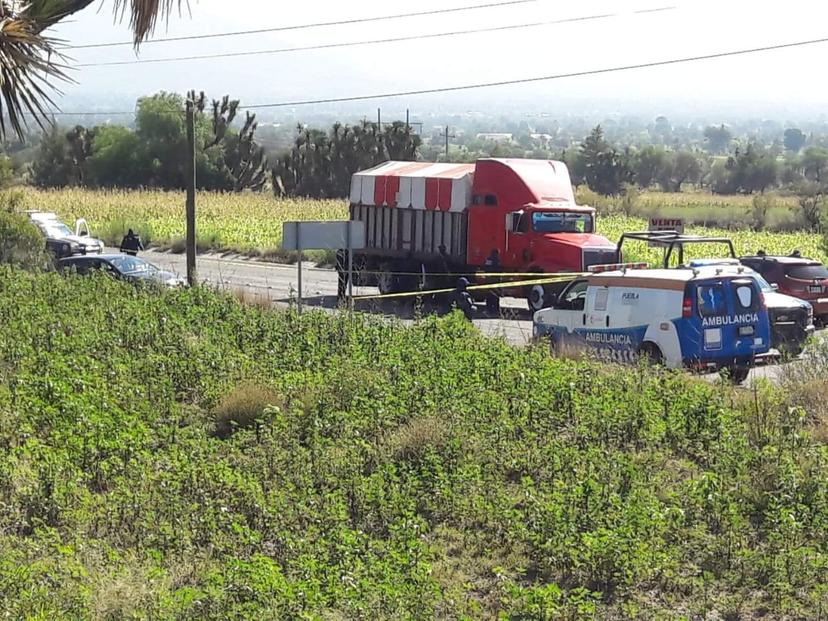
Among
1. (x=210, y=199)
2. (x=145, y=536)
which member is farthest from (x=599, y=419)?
(x=210, y=199)

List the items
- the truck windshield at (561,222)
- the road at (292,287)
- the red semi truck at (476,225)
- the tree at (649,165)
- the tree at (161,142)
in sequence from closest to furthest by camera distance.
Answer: the road at (292,287), the red semi truck at (476,225), the truck windshield at (561,222), the tree at (161,142), the tree at (649,165)

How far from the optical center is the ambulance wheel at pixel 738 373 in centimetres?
1730

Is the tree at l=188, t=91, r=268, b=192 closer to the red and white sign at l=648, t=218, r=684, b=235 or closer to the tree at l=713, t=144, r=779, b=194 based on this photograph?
the red and white sign at l=648, t=218, r=684, b=235

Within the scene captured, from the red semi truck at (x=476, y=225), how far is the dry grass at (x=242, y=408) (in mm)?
13568

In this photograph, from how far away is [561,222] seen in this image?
2862cm

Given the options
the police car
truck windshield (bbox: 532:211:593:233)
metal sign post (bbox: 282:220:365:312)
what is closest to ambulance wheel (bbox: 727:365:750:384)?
the police car

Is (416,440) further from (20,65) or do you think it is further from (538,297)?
(538,297)

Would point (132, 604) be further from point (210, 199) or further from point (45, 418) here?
point (210, 199)

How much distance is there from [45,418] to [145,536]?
3624mm

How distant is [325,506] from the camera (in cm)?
1066

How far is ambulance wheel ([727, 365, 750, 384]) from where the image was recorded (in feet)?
56.7

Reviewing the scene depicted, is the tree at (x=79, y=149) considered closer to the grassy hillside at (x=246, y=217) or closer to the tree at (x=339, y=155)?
the tree at (x=339, y=155)

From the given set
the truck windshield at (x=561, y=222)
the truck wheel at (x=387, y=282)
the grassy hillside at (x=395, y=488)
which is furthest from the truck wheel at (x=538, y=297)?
the grassy hillside at (x=395, y=488)

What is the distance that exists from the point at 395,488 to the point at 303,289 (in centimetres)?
2284
